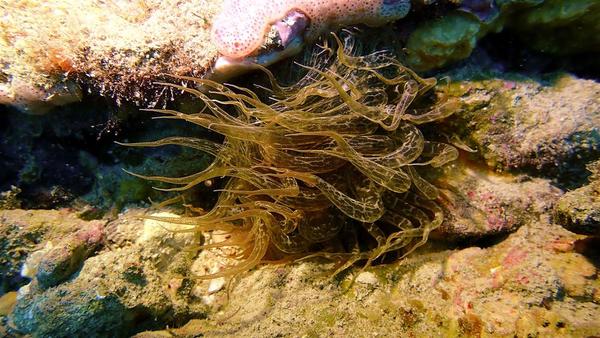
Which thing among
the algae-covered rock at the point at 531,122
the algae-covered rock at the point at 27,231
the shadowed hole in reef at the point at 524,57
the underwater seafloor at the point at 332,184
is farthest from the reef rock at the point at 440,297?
the shadowed hole in reef at the point at 524,57

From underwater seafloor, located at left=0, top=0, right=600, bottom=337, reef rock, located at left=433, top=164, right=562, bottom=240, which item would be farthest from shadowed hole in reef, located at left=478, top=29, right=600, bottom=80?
reef rock, located at left=433, top=164, right=562, bottom=240

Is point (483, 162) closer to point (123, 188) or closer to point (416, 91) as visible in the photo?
point (416, 91)

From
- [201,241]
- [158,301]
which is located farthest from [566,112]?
[158,301]

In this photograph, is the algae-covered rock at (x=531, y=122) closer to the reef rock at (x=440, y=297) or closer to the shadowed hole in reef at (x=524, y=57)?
the shadowed hole in reef at (x=524, y=57)

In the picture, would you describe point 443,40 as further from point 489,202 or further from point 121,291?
point 121,291

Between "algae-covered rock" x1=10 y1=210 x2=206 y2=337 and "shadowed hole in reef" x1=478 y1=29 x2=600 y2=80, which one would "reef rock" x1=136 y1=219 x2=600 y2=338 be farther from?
"shadowed hole in reef" x1=478 y1=29 x2=600 y2=80

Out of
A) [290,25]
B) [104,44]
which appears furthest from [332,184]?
[104,44]
